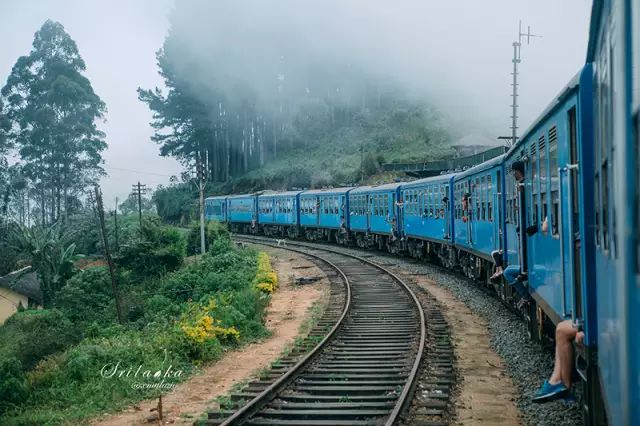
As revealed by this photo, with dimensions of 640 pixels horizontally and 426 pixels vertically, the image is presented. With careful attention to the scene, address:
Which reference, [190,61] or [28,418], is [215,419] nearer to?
[28,418]

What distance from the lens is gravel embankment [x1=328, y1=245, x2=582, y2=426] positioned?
675 cm

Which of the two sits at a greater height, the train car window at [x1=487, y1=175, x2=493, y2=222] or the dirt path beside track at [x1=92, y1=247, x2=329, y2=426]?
the train car window at [x1=487, y1=175, x2=493, y2=222]

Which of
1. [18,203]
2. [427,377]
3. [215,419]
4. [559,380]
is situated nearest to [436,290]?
[427,377]

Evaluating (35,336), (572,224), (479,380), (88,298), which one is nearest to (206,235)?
(88,298)

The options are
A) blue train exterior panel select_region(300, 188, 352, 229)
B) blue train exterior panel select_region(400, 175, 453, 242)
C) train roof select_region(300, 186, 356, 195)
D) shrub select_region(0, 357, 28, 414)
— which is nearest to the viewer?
shrub select_region(0, 357, 28, 414)

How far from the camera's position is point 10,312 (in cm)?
2731

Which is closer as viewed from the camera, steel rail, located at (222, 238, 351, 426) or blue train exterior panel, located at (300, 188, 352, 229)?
steel rail, located at (222, 238, 351, 426)

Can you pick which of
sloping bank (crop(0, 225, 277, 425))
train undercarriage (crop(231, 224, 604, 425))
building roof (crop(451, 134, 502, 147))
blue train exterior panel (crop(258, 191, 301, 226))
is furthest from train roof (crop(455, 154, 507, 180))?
building roof (crop(451, 134, 502, 147))

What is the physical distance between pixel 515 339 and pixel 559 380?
5564mm

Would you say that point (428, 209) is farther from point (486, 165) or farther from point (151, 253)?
point (151, 253)

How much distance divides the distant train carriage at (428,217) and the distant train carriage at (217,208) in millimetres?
26253

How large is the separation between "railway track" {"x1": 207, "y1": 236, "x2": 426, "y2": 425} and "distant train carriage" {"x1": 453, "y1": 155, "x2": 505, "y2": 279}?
185 cm

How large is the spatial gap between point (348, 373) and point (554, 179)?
3891 millimetres

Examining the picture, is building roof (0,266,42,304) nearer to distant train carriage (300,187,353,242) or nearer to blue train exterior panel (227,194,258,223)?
distant train carriage (300,187,353,242)
